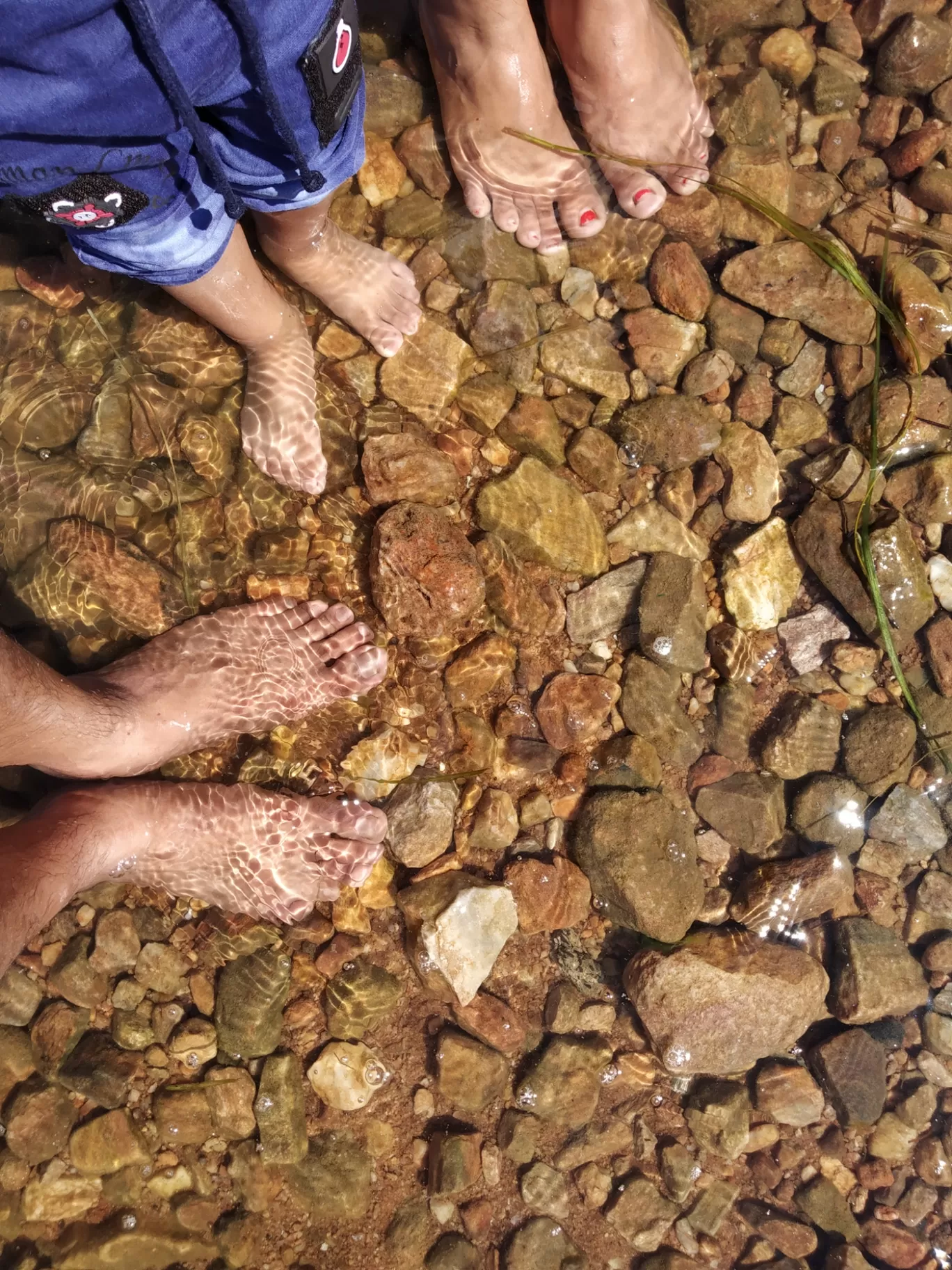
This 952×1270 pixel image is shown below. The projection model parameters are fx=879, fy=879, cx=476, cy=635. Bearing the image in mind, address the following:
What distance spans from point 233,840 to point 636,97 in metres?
3.12

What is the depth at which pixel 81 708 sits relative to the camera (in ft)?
9.09

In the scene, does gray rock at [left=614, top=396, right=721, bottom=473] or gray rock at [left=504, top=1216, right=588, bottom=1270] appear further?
gray rock at [left=614, top=396, right=721, bottom=473]

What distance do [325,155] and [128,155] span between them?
583mm

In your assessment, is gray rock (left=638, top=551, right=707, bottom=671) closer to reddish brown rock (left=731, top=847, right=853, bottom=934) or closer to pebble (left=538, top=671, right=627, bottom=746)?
pebble (left=538, top=671, right=627, bottom=746)

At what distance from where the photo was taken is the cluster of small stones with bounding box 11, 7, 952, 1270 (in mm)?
2857

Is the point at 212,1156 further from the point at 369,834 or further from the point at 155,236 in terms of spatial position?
the point at 155,236

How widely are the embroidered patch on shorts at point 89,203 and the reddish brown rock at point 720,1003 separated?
266 cm

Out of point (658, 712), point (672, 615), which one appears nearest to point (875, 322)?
point (672, 615)

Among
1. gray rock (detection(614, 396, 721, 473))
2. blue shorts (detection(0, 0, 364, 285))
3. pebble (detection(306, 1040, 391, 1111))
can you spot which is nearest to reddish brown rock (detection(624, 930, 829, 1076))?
pebble (detection(306, 1040, 391, 1111))

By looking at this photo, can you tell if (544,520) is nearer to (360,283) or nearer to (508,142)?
(360,283)

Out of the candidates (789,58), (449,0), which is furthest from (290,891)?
(789,58)

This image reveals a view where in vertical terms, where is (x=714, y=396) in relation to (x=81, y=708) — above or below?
below

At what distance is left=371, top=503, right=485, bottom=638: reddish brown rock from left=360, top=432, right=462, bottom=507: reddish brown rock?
0.38 ft

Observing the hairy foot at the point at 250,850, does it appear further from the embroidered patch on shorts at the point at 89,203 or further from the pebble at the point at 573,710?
the embroidered patch on shorts at the point at 89,203
